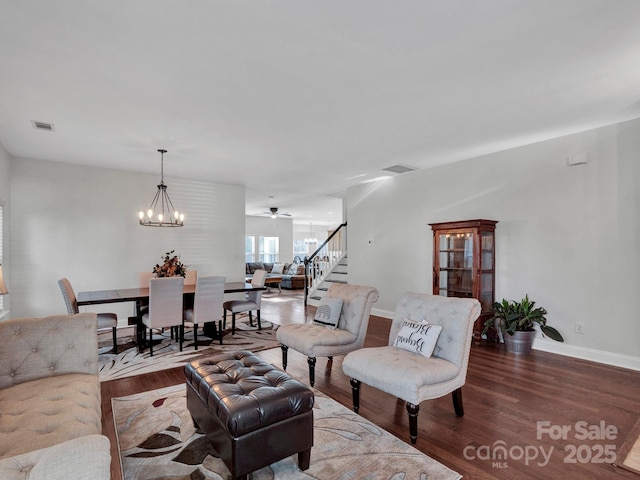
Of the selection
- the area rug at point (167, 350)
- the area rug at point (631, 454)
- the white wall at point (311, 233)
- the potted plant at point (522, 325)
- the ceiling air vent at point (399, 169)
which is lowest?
the area rug at point (167, 350)

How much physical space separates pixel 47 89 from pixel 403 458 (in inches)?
161

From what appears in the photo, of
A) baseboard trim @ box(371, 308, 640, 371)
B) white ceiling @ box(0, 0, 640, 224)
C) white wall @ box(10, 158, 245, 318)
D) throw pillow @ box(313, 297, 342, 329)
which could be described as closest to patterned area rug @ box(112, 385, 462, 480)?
throw pillow @ box(313, 297, 342, 329)

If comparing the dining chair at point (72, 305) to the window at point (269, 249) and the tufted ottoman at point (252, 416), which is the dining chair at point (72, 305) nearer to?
the tufted ottoman at point (252, 416)

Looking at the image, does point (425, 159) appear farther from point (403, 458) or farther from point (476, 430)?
point (403, 458)

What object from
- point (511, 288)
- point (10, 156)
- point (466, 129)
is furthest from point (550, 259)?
point (10, 156)

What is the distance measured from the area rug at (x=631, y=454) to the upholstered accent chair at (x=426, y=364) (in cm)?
98

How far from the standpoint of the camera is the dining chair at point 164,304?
4.28 meters

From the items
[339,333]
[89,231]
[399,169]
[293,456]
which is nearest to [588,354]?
[339,333]

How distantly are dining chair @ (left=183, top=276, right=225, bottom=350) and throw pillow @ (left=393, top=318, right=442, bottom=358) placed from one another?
105 inches

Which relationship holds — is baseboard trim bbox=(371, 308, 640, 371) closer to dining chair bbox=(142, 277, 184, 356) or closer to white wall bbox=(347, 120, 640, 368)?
white wall bbox=(347, 120, 640, 368)

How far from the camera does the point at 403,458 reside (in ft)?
7.35

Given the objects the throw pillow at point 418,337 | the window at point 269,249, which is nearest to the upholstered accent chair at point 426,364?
the throw pillow at point 418,337

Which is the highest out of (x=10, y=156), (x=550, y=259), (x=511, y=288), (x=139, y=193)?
(x=10, y=156)

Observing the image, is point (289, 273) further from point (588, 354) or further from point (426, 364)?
point (426, 364)
